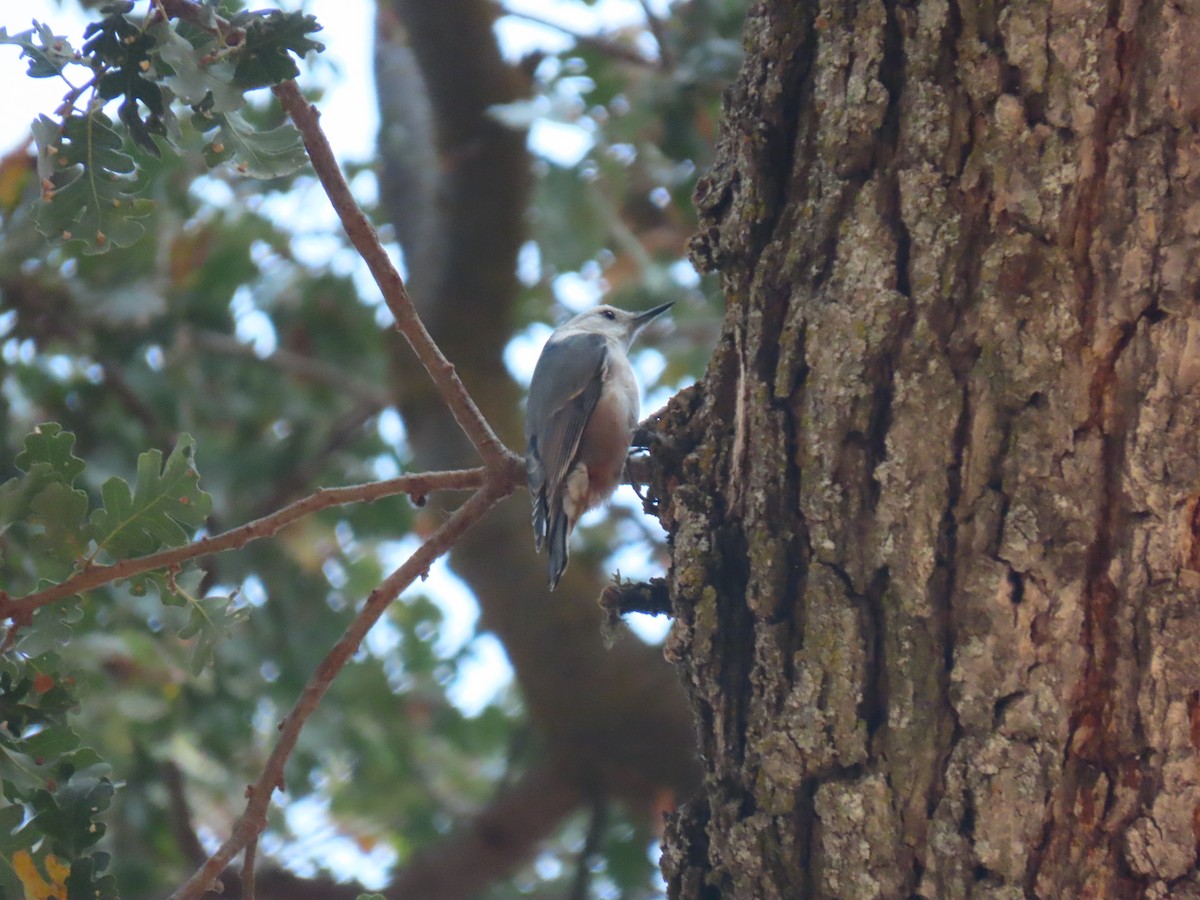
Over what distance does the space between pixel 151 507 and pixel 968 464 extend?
1.24 m

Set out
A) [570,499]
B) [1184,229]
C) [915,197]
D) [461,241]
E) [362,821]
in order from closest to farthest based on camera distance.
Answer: [1184,229], [915,197], [570,499], [461,241], [362,821]

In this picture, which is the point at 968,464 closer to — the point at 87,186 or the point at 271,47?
the point at 271,47

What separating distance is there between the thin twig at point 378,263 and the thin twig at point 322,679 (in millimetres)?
106

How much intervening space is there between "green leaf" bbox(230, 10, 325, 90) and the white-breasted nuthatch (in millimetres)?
1922

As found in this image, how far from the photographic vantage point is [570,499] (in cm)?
379

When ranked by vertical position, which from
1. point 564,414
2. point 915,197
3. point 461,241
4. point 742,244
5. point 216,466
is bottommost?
point 915,197

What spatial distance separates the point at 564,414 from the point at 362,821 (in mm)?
2960

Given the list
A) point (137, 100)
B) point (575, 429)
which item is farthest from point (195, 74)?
point (575, 429)

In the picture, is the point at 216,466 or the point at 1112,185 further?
the point at 216,466

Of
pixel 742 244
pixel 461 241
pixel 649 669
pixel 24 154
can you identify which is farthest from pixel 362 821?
pixel 742 244

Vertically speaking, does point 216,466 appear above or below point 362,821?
above

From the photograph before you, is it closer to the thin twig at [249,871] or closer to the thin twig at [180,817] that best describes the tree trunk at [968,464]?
the thin twig at [249,871]

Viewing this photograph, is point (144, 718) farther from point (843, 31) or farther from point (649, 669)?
point (843, 31)

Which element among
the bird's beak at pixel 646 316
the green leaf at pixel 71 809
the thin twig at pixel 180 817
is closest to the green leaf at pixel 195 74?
the green leaf at pixel 71 809
